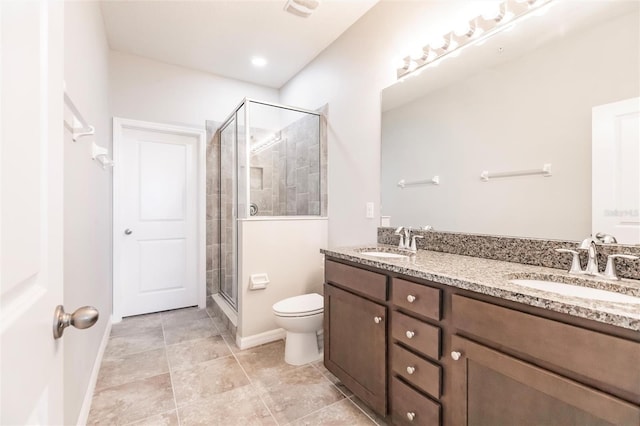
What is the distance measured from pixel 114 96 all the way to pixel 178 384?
2.76 m

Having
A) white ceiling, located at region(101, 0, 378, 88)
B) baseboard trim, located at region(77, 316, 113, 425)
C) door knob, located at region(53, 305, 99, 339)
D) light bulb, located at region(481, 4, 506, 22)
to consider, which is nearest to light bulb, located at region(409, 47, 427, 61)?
light bulb, located at region(481, 4, 506, 22)

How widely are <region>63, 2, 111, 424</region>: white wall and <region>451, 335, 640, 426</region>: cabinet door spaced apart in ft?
5.34

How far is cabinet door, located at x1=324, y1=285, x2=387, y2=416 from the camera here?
1.49 meters

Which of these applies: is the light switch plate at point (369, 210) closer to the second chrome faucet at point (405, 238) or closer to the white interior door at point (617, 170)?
the second chrome faucet at point (405, 238)

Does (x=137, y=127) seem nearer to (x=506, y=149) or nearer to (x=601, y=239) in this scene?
(x=506, y=149)

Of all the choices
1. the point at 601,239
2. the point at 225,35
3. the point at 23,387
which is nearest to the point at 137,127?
the point at 225,35

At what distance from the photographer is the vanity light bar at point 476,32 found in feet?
4.76

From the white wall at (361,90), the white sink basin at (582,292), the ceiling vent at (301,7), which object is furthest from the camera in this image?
the ceiling vent at (301,7)

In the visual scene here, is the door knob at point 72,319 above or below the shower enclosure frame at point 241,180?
below

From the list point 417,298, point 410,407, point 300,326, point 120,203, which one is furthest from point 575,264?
point 120,203

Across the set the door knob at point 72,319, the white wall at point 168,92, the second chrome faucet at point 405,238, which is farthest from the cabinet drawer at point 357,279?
the white wall at point 168,92

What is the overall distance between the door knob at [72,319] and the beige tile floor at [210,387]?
4.34ft

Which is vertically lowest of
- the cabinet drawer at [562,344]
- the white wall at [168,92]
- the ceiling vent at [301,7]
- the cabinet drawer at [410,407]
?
the cabinet drawer at [410,407]

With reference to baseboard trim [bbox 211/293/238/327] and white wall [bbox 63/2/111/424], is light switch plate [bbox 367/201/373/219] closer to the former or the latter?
baseboard trim [bbox 211/293/238/327]
